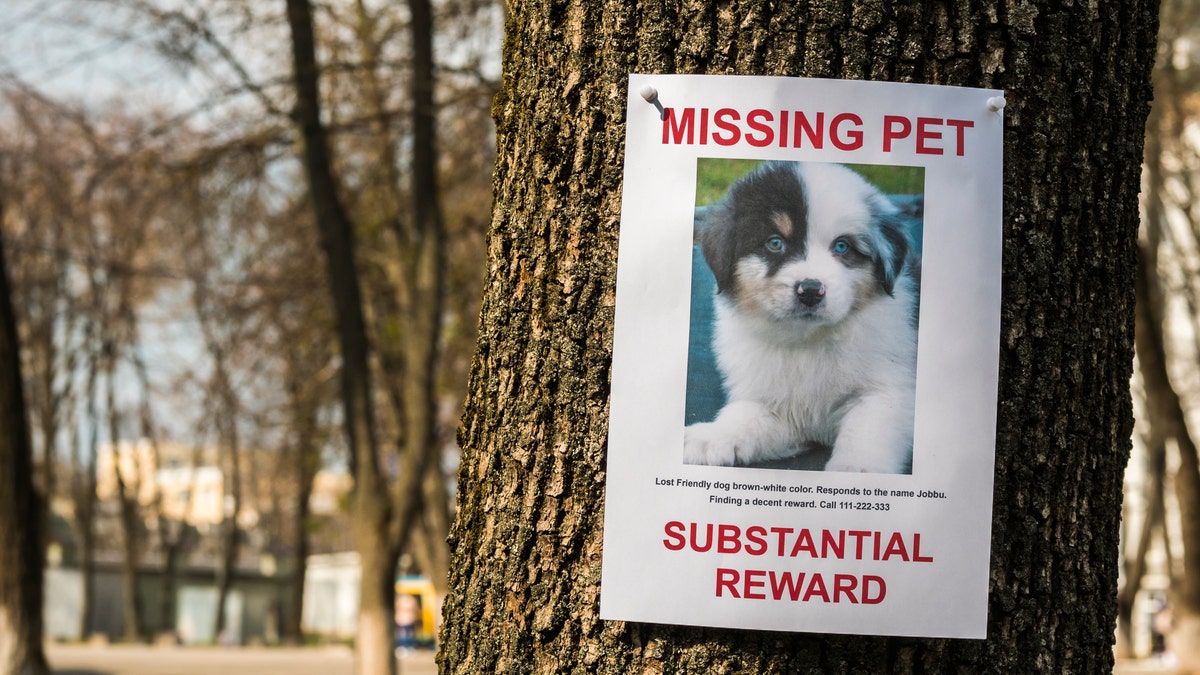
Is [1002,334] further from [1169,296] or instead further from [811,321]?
[1169,296]

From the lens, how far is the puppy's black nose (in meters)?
1.79

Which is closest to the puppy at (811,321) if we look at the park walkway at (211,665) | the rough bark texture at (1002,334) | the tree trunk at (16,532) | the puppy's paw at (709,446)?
the puppy's paw at (709,446)

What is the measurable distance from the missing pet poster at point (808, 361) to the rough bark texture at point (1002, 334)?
0.12 ft

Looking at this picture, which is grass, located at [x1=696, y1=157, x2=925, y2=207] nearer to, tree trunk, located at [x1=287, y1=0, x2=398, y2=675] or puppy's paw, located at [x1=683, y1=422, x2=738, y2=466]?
puppy's paw, located at [x1=683, y1=422, x2=738, y2=466]

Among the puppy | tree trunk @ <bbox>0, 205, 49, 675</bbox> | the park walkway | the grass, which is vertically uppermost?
the grass

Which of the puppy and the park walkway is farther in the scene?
the park walkway

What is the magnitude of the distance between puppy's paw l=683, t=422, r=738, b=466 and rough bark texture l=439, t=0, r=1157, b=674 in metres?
0.12

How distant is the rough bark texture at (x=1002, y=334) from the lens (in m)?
1.82

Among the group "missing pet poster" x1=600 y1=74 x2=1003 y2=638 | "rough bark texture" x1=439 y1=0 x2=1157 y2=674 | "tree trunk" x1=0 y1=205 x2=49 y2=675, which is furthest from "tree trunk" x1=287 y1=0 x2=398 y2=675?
"missing pet poster" x1=600 y1=74 x2=1003 y2=638

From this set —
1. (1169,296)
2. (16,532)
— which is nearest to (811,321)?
(16,532)

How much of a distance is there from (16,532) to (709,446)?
9.39m

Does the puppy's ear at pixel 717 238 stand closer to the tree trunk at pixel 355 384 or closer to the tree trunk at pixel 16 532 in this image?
the tree trunk at pixel 355 384

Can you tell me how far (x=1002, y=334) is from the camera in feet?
5.94

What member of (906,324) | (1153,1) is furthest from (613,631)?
(1153,1)
